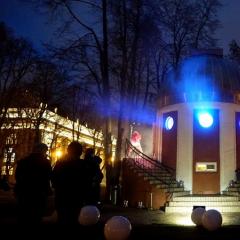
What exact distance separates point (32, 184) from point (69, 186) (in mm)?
589

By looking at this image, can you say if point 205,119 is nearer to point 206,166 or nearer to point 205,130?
point 205,130

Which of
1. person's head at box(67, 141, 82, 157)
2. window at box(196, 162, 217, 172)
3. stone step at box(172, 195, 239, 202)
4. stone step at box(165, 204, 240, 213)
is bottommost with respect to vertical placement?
stone step at box(165, 204, 240, 213)

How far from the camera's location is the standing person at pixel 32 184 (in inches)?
253

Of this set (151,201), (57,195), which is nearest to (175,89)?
(151,201)

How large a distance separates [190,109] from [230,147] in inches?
111

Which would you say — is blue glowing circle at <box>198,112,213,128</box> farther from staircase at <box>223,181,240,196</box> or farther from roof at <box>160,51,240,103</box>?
staircase at <box>223,181,240,196</box>

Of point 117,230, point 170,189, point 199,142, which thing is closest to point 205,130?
point 199,142

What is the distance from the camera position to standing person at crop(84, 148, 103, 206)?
6660 millimetres

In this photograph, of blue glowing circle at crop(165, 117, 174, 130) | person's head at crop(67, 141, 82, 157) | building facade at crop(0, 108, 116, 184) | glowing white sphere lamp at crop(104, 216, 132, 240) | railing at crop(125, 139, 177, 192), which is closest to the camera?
person's head at crop(67, 141, 82, 157)

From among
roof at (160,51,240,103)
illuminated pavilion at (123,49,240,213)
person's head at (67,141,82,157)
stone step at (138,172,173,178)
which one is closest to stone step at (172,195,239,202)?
illuminated pavilion at (123,49,240,213)

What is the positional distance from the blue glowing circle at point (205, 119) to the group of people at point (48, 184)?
1501 cm

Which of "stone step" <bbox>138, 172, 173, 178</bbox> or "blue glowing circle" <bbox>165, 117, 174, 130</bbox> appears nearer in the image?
"stone step" <bbox>138, 172, 173, 178</bbox>

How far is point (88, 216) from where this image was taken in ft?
29.1

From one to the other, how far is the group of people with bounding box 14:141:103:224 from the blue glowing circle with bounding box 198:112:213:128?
15014mm
